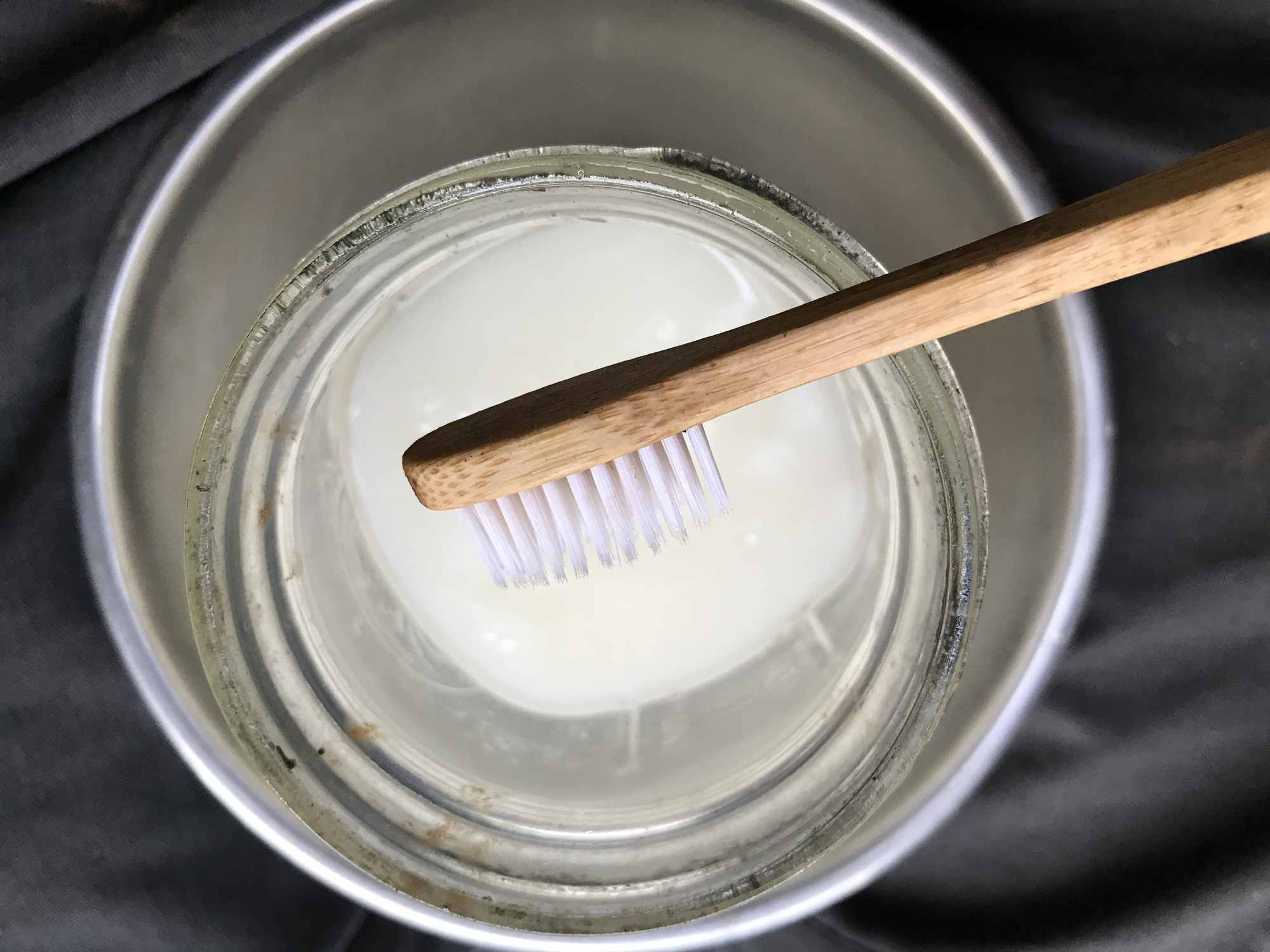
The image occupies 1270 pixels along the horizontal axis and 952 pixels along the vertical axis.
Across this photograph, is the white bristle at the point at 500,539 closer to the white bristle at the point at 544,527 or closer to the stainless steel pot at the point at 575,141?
the white bristle at the point at 544,527

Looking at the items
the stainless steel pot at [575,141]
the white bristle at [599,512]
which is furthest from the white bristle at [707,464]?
the stainless steel pot at [575,141]

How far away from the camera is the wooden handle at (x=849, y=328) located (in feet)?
0.74

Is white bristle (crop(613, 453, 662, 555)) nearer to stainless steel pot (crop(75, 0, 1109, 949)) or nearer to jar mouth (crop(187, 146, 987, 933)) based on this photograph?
jar mouth (crop(187, 146, 987, 933))

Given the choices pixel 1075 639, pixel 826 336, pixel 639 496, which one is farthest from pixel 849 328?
pixel 1075 639

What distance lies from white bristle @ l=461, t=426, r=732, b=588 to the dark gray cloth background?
186 millimetres

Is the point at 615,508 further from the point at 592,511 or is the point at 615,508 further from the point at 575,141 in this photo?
the point at 575,141

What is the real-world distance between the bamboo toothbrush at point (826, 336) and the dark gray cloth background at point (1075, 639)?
0.15 m

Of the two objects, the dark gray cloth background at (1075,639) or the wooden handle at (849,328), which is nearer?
the wooden handle at (849,328)

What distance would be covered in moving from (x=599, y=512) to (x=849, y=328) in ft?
0.41

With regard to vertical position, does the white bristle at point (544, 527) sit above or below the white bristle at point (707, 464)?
below

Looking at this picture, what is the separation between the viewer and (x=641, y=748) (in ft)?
1.21

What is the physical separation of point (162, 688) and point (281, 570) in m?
0.06

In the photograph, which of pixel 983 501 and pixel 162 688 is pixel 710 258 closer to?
pixel 983 501

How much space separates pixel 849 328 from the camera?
0.25 meters
